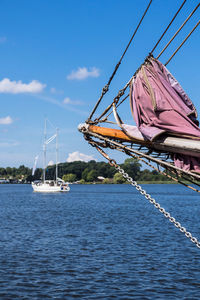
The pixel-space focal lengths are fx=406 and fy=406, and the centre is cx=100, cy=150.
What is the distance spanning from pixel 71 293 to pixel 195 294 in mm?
5408

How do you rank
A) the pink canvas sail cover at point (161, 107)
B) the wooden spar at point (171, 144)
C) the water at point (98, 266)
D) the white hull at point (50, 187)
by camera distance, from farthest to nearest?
the white hull at point (50, 187)
the water at point (98, 266)
the pink canvas sail cover at point (161, 107)
the wooden spar at point (171, 144)

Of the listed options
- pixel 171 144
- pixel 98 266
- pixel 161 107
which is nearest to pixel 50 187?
pixel 98 266

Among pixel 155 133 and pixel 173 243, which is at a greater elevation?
pixel 155 133

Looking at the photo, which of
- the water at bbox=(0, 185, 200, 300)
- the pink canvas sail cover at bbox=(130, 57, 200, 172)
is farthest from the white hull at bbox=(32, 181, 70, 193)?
the pink canvas sail cover at bbox=(130, 57, 200, 172)

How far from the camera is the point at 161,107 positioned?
8891 millimetres

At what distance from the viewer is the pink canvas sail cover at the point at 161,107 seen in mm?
8719

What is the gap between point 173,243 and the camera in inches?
1221

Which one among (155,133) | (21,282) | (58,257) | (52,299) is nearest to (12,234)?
(58,257)

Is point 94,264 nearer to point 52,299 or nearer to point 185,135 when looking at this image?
point 52,299

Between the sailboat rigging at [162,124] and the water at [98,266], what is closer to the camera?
the sailboat rigging at [162,124]

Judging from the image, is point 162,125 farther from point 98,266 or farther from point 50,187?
point 50,187

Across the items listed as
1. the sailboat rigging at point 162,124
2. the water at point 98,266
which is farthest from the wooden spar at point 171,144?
the water at point 98,266

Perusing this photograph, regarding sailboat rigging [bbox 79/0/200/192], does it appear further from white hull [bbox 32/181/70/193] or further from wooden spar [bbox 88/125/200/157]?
white hull [bbox 32/181/70/193]

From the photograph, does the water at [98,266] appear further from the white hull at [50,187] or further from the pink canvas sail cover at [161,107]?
the white hull at [50,187]
